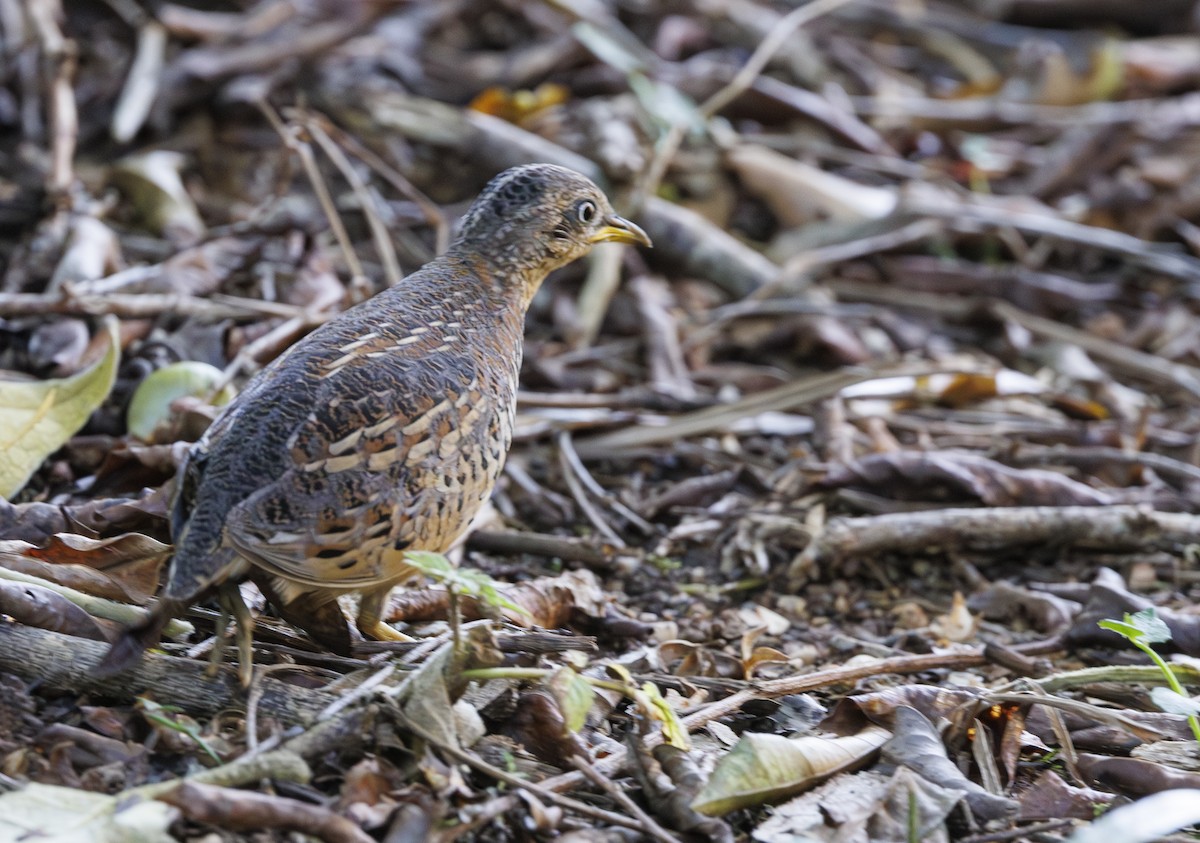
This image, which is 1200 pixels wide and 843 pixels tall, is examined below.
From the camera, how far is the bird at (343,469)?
314 centimetres

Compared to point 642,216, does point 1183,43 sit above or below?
above

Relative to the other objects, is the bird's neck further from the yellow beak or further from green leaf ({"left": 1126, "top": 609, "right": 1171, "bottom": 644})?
green leaf ({"left": 1126, "top": 609, "right": 1171, "bottom": 644})

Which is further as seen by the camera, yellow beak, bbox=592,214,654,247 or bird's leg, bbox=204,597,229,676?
yellow beak, bbox=592,214,654,247

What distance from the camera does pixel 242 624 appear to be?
3289 mm

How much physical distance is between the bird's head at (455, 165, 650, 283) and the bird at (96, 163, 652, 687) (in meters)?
0.31

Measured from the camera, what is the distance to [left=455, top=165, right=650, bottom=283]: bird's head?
4172 mm

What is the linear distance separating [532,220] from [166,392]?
1428 mm

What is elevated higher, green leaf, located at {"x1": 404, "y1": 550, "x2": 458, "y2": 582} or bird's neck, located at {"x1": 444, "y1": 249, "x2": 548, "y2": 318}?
bird's neck, located at {"x1": 444, "y1": 249, "x2": 548, "y2": 318}

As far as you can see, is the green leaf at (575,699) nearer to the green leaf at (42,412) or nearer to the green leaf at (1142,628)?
the green leaf at (1142,628)

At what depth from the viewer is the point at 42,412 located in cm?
435

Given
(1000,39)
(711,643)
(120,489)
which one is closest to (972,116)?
(1000,39)

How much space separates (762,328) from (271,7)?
3278 mm

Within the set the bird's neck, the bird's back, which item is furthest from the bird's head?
the bird's back

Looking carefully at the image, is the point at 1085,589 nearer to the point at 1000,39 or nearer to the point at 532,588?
the point at 532,588
